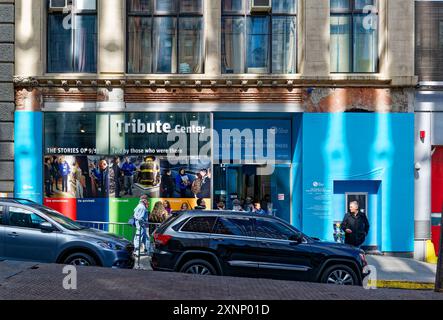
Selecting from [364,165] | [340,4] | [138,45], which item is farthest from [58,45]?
[364,165]

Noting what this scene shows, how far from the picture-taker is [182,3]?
16375 millimetres

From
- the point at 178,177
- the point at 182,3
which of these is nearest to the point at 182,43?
the point at 182,3

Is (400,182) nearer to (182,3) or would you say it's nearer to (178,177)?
(178,177)

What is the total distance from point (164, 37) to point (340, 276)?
392 inches

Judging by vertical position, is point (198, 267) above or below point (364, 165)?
below

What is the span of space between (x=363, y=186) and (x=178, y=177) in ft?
19.6

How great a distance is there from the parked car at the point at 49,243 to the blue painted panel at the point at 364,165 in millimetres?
7431

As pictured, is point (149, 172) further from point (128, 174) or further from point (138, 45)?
point (138, 45)

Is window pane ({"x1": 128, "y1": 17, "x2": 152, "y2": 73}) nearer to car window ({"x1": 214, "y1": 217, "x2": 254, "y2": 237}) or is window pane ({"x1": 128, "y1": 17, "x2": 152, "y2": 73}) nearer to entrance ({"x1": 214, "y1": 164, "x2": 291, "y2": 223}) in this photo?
entrance ({"x1": 214, "y1": 164, "x2": 291, "y2": 223})

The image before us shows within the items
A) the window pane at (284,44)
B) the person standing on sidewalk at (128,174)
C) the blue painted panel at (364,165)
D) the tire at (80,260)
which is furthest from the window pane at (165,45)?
the tire at (80,260)

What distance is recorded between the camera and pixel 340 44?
53.7ft

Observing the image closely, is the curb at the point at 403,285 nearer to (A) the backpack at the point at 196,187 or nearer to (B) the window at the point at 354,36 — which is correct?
(A) the backpack at the point at 196,187

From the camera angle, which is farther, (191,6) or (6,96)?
(191,6)

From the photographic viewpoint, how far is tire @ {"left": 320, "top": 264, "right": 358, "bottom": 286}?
10.1 meters
